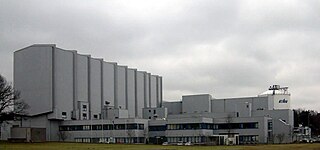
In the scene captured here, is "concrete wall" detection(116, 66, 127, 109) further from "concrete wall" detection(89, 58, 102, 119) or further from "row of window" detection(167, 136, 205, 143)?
"row of window" detection(167, 136, 205, 143)

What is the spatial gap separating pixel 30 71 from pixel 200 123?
1683 inches

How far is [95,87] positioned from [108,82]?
7.54m

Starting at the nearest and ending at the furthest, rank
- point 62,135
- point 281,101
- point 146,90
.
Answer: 1. point 62,135
2. point 281,101
3. point 146,90

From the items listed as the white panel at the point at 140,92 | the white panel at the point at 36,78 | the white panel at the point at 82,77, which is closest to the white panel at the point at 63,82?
the white panel at the point at 36,78

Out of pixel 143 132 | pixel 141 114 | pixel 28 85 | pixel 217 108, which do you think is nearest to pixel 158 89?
pixel 141 114

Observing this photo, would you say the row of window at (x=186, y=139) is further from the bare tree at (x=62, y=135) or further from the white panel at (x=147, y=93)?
the white panel at (x=147, y=93)

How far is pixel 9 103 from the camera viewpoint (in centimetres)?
11994

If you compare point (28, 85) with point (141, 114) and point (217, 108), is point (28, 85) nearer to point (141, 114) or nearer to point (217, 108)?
point (141, 114)

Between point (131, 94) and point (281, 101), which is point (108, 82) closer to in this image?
point (131, 94)

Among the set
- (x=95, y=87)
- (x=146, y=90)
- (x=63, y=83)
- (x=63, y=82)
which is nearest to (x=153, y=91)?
(x=146, y=90)

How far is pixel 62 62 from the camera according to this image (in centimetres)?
13162

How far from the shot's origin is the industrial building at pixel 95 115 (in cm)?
12850

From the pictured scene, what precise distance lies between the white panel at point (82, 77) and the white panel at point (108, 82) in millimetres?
8677

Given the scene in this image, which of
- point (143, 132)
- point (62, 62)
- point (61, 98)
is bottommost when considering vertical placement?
point (143, 132)
